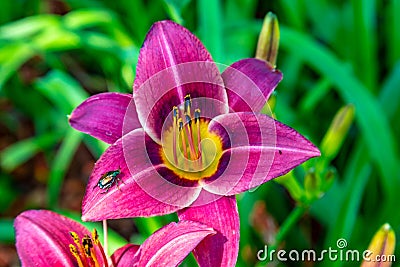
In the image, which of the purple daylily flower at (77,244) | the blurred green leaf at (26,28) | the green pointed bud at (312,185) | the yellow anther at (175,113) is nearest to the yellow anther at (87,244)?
the purple daylily flower at (77,244)

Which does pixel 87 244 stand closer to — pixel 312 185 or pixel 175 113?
pixel 175 113

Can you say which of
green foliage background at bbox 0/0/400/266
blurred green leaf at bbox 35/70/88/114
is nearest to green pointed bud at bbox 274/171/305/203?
green foliage background at bbox 0/0/400/266

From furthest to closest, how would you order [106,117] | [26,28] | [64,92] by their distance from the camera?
[26,28] → [64,92] → [106,117]

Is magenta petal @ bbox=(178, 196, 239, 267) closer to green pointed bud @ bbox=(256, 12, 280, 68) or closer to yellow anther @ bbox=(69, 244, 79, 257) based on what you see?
yellow anther @ bbox=(69, 244, 79, 257)

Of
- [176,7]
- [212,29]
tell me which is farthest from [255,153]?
[212,29]

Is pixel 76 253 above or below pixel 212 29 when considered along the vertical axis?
below

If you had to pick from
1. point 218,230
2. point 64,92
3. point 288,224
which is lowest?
point 288,224
